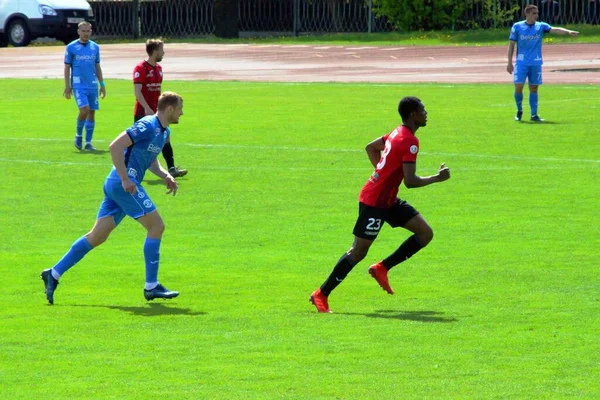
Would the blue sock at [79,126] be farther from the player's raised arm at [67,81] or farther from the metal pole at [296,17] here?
the metal pole at [296,17]

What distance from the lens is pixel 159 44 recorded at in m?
18.2

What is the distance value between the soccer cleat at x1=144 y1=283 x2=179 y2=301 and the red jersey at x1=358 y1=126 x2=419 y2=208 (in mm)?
1765

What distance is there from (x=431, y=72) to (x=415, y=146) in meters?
31.0

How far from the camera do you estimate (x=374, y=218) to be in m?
10.4

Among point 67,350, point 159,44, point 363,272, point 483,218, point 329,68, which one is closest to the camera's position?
point 67,350

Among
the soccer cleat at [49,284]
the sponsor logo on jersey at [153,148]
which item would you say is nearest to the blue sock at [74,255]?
the soccer cleat at [49,284]

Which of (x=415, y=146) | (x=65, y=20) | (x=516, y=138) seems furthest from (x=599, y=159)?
(x=65, y=20)

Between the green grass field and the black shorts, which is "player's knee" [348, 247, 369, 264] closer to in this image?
the black shorts

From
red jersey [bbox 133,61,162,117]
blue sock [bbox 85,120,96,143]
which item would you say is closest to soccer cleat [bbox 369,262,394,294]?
red jersey [bbox 133,61,162,117]

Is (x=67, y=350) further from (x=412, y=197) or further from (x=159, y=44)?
(x=159, y=44)

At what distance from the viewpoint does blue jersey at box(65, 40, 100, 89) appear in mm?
22188

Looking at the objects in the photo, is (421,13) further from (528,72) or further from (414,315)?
(414,315)

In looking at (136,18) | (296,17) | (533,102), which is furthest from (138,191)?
(136,18)

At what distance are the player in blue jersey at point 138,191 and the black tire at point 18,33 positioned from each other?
154 feet
